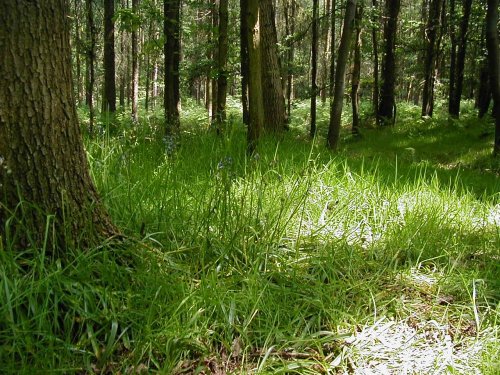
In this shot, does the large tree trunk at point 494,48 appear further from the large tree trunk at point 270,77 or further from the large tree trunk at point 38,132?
the large tree trunk at point 38,132

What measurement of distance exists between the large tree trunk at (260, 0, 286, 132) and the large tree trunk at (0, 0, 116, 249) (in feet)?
18.3

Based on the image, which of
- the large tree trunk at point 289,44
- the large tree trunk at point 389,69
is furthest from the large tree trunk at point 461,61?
the large tree trunk at point 289,44

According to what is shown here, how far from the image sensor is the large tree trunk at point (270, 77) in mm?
7770

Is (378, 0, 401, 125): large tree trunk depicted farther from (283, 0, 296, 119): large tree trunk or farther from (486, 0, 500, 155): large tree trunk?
(486, 0, 500, 155): large tree trunk

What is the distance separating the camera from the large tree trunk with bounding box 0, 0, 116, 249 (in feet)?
6.88

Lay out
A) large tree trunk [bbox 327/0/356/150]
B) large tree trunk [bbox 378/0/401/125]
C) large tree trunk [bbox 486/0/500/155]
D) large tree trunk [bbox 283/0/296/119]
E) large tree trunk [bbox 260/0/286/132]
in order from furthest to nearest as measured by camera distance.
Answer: large tree trunk [bbox 378/0/401/125] < large tree trunk [bbox 283/0/296/119] < large tree trunk [bbox 486/0/500/155] < large tree trunk [bbox 260/0/286/132] < large tree trunk [bbox 327/0/356/150]

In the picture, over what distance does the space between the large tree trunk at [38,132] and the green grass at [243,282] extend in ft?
0.55

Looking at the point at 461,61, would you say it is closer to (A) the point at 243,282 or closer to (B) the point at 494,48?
(B) the point at 494,48

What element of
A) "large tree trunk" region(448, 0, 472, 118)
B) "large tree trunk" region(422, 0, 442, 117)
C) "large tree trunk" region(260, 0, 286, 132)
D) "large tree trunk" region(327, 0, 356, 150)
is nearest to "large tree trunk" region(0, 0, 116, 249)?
"large tree trunk" region(327, 0, 356, 150)

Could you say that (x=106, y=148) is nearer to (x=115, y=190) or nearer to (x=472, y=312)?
(x=115, y=190)

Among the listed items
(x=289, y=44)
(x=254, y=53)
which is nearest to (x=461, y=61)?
(x=289, y=44)

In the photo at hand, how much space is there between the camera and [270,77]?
782 centimetres

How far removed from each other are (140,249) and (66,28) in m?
1.26

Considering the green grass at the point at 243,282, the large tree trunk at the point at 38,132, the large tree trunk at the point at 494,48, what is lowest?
the green grass at the point at 243,282
